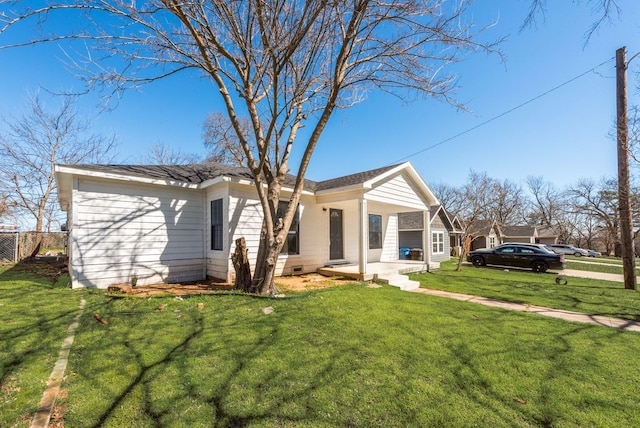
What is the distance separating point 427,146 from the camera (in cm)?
1503

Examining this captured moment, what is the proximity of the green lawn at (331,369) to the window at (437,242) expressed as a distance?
16.9 metres

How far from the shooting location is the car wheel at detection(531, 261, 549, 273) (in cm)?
1501

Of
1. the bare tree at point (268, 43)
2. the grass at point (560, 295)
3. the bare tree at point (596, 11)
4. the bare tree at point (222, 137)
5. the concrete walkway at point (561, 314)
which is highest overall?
the bare tree at point (222, 137)

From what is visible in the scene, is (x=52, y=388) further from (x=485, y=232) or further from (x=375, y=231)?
(x=485, y=232)

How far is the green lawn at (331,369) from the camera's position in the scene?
94.4 inches

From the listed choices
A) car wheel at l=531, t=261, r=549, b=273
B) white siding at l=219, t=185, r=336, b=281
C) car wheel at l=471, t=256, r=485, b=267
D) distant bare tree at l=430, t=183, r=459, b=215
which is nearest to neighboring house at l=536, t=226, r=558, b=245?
distant bare tree at l=430, t=183, r=459, b=215

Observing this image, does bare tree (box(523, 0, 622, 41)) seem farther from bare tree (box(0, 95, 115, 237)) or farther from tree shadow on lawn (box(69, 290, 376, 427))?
bare tree (box(0, 95, 115, 237))

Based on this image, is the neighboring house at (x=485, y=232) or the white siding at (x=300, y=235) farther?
the neighboring house at (x=485, y=232)

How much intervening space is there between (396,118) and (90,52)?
9.68 m

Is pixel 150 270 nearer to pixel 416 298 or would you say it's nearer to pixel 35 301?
pixel 35 301

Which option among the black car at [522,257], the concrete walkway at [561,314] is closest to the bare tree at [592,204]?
the black car at [522,257]

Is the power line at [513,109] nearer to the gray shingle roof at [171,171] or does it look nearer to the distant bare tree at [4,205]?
the gray shingle roof at [171,171]

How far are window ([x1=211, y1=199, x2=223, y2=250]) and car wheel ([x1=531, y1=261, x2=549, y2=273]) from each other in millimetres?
16148

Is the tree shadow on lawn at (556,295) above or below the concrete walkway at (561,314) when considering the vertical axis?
below
